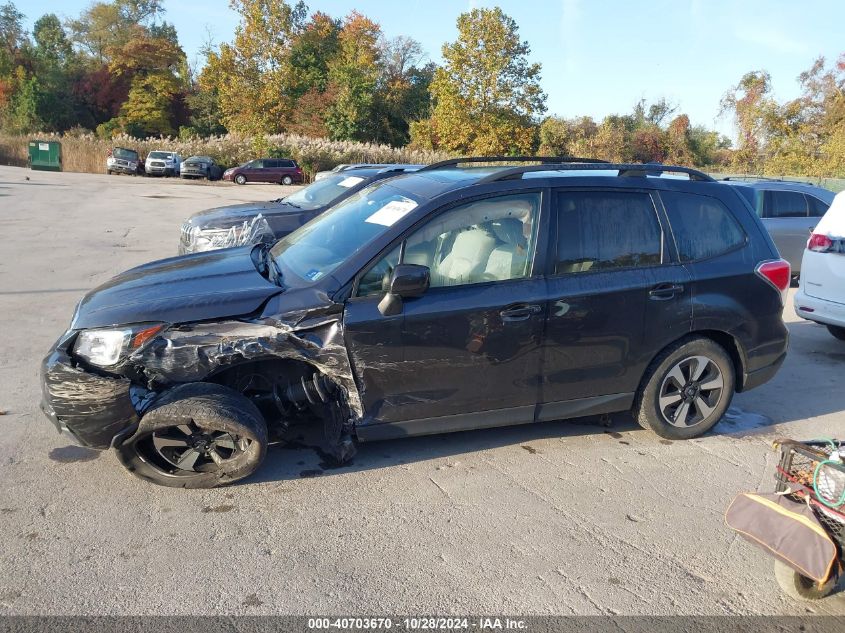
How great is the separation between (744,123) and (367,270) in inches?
1843

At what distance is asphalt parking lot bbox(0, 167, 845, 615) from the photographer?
10.1 ft

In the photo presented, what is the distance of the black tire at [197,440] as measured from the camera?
3787 millimetres

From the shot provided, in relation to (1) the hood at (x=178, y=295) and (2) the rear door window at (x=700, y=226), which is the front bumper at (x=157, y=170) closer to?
(1) the hood at (x=178, y=295)

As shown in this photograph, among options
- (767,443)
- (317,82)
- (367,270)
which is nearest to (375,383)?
(367,270)

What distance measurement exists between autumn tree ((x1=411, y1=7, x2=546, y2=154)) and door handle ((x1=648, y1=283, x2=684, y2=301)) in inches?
1570

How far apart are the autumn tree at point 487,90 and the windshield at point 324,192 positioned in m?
34.2

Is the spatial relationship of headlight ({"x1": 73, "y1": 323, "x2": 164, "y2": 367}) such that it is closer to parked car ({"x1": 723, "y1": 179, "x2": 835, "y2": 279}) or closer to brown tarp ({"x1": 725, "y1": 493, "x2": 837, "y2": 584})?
brown tarp ({"x1": 725, "y1": 493, "x2": 837, "y2": 584})

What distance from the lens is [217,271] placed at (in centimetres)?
458

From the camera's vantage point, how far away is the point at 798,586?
3178 mm

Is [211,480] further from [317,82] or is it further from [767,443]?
[317,82]

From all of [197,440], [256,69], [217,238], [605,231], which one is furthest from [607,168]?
[256,69]

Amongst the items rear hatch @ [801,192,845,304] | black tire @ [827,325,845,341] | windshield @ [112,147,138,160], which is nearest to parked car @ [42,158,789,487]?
rear hatch @ [801,192,845,304]

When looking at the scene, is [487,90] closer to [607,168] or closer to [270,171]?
[270,171]

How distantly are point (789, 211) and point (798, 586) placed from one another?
387 inches
